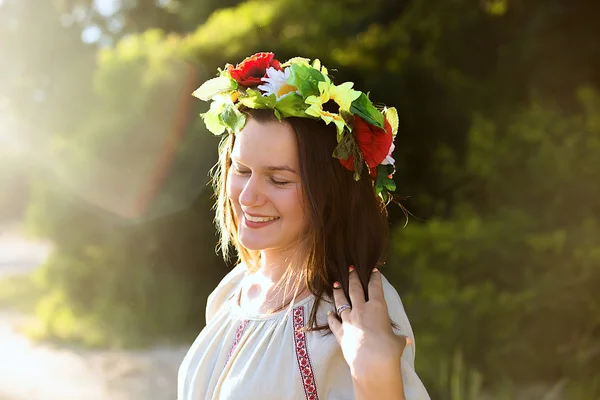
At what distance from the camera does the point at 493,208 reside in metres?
3.75

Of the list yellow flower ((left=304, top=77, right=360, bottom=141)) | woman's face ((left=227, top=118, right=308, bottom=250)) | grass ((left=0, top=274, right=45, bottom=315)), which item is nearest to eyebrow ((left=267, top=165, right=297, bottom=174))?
woman's face ((left=227, top=118, right=308, bottom=250))

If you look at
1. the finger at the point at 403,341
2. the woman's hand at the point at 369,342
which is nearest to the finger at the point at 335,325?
the woman's hand at the point at 369,342

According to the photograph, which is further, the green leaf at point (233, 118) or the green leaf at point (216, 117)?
the green leaf at point (216, 117)

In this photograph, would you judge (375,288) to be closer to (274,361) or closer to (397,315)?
(397,315)

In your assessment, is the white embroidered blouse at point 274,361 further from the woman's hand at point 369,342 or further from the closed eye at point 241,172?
the closed eye at point 241,172

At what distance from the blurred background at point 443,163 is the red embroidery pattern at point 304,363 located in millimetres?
2362

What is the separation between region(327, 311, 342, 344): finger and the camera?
51.5 inches

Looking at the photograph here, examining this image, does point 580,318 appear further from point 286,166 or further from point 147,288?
point 286,166

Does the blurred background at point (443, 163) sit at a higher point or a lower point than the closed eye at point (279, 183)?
higher

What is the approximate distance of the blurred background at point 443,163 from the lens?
3.67m

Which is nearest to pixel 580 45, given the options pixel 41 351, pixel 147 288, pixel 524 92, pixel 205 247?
pixel 524 92

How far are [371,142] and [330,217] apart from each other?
163 millimetres

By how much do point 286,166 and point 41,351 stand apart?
11.8ft

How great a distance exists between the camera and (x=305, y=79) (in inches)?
57.4
